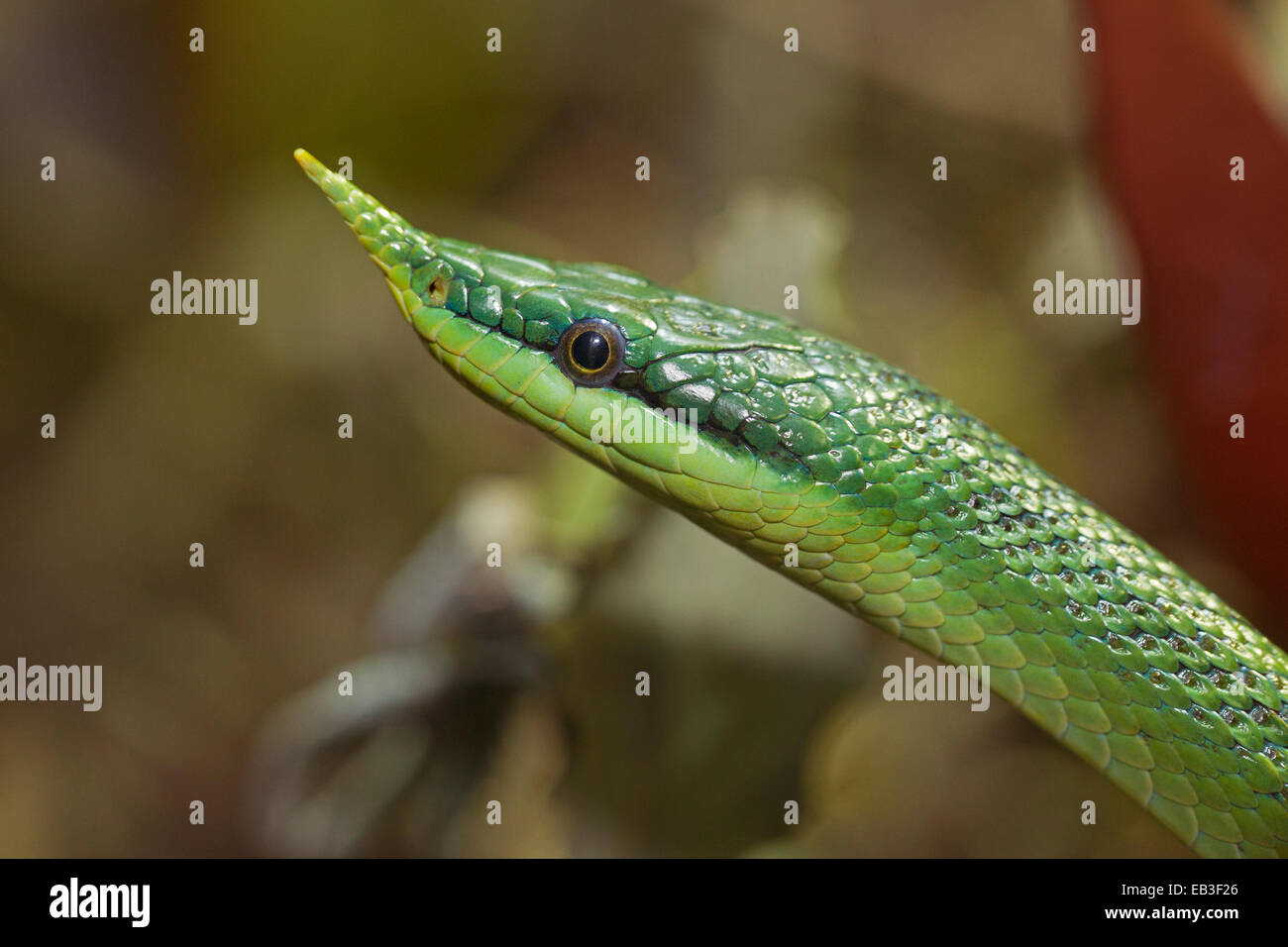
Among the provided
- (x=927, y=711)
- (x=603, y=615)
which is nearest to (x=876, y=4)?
(x=927, y=711)

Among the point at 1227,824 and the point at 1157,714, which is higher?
the point at 1157,714

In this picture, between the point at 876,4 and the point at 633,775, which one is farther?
the point at 876,4

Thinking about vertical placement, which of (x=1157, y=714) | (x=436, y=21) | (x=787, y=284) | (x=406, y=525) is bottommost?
(x=1157, y=714)

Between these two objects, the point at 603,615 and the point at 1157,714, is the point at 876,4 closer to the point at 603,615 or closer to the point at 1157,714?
the point at 603,615

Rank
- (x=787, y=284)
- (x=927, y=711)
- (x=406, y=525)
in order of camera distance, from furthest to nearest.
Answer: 1. (x=406, y=525)
2. (x=927, y=711)
3. (x=787, y=284)

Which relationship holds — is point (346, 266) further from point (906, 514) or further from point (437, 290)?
point (906, 514)

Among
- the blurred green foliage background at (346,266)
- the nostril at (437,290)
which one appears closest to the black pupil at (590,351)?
the nostril at (437,290)

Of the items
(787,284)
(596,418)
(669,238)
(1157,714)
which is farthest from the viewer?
(669,238)

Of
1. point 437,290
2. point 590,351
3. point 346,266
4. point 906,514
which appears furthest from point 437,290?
point 346,266
